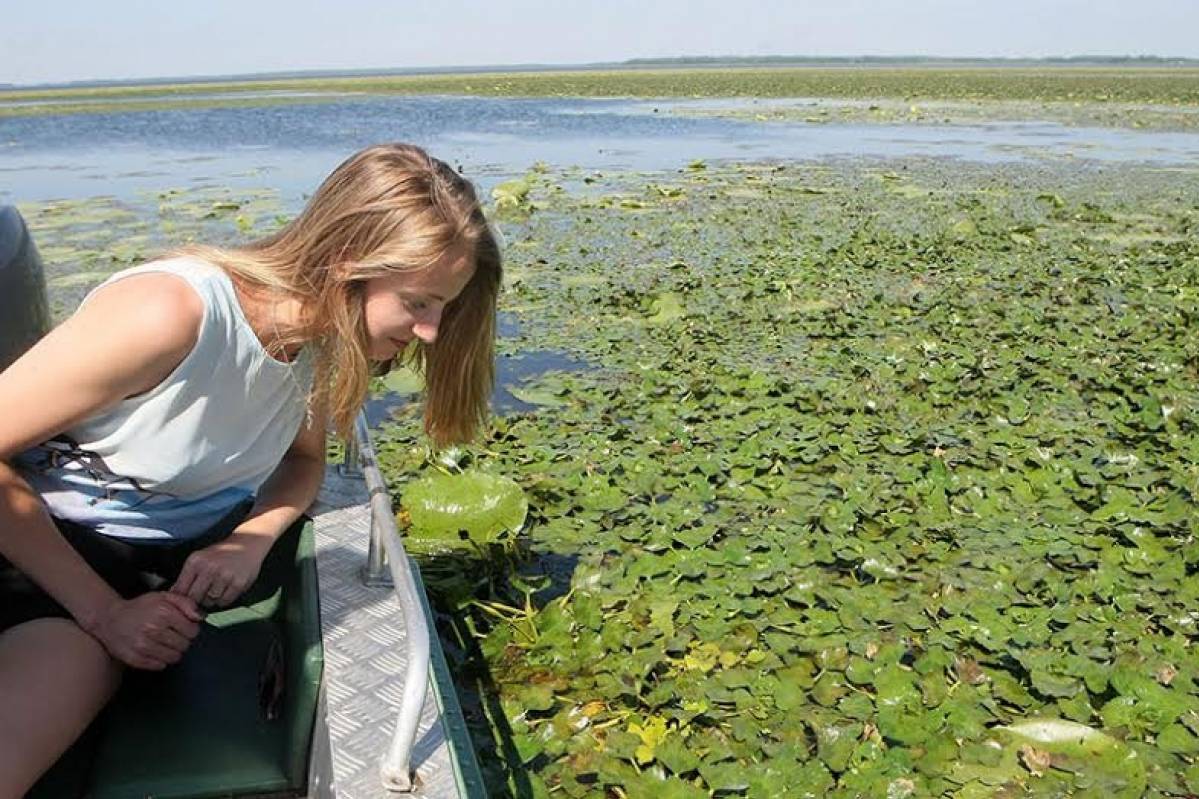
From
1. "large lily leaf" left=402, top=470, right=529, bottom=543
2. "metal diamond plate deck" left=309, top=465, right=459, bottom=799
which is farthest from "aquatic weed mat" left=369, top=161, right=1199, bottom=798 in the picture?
"metal diamond plate deck" left=309, top=465, right=459, bottom=799

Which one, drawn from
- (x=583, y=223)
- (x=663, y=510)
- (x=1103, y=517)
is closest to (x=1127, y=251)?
(x=583, y=223)

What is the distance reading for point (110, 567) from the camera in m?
1.77

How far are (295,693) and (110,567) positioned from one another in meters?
0.38

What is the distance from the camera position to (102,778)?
5.58ft

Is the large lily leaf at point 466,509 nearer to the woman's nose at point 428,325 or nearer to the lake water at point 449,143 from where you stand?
the woman's nose at point 428,325

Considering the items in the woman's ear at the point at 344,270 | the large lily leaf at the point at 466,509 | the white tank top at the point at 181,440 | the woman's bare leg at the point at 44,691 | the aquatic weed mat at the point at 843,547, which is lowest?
the aquatic weed mat at the point at 843,547

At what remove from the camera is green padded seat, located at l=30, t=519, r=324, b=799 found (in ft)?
5.63

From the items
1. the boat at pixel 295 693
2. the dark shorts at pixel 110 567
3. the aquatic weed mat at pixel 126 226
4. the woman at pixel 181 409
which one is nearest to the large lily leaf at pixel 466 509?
the boat at pixel 295 693

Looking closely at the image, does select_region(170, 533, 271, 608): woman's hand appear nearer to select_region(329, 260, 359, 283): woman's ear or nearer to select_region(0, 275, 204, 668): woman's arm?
select_region(0, 275, 204, 668): woman's arm

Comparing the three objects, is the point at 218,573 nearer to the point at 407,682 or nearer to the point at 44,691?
the point at 44,691

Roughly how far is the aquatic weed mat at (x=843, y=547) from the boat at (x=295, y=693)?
587 millimetres

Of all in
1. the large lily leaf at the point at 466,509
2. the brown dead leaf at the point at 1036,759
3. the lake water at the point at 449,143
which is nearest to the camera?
the brown dead leaf at the point at 1036,759

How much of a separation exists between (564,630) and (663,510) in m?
0.86

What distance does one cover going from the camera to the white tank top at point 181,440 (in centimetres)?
163
